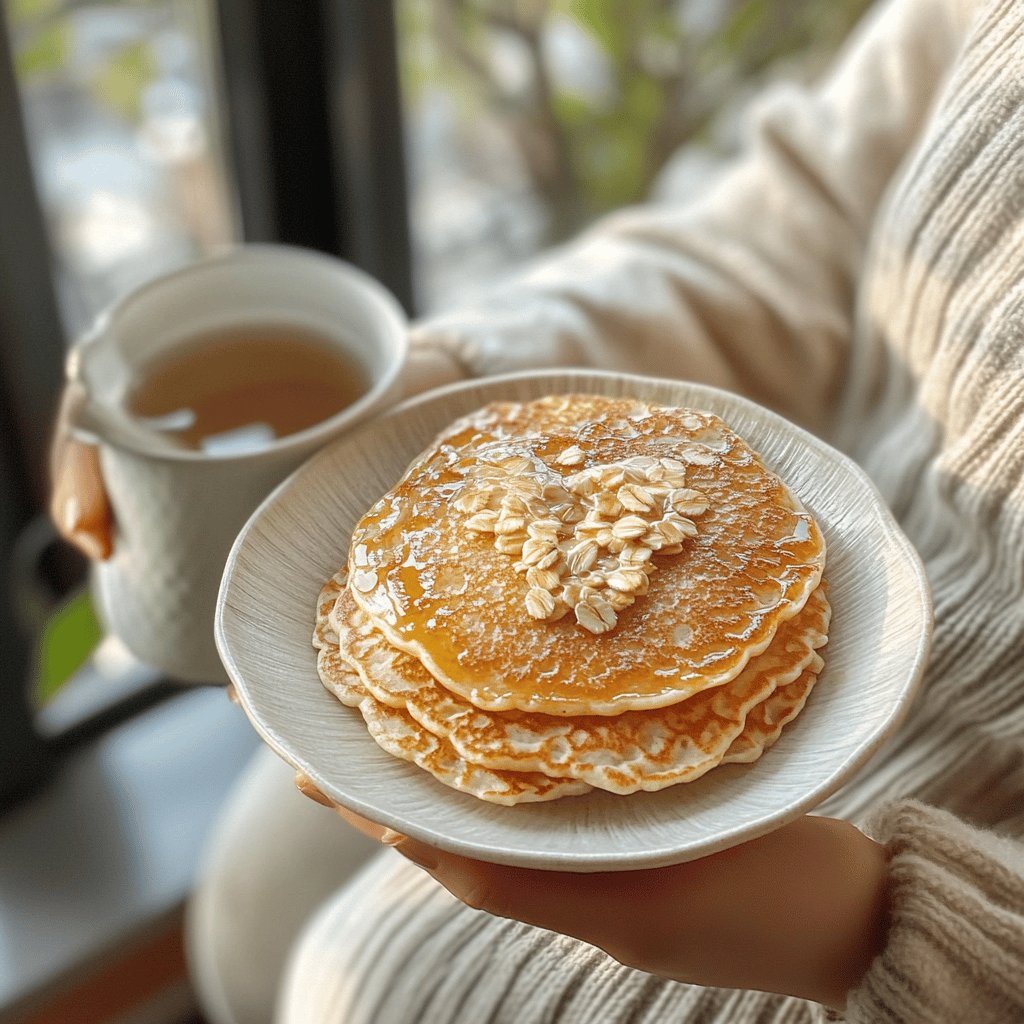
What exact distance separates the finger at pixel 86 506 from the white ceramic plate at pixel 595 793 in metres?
0.18

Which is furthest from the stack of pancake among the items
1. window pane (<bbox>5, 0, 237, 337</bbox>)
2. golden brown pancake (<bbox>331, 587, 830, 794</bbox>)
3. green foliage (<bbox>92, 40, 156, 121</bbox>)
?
green foliage (<bbox>92, 40, 156, 121</bbox>)

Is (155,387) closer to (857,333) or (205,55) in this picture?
(857,333)

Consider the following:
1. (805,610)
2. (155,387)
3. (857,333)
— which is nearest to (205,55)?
(155,387)

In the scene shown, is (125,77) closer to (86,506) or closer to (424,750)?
(86,506)

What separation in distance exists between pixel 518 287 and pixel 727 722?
0.56 meters

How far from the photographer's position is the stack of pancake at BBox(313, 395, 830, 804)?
541 millimetres

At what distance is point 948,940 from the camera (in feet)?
1.95

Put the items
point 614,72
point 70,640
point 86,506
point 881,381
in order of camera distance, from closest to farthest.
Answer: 1. point 86,506
2. point 881,381
3. point 70,640
4. point 614,72

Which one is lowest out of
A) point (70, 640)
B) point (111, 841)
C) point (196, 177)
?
point (111, 841)

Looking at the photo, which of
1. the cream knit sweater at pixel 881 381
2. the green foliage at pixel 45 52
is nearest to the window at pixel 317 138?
the green foliage at pixel 45 52

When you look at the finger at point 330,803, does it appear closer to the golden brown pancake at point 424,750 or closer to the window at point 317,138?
the golden brown pancake at point 424,750

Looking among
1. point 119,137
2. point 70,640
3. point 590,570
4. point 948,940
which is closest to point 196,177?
point 119,137

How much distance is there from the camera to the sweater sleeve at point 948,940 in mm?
595

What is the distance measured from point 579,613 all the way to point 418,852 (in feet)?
0.49
